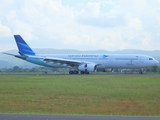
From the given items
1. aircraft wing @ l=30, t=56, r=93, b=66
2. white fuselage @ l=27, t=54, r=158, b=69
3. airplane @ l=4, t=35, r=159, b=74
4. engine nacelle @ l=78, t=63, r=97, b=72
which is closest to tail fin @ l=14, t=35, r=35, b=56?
airplane @ l=4, t=35, r=159, b=74

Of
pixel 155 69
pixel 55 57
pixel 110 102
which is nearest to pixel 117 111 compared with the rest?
pixel 110 102

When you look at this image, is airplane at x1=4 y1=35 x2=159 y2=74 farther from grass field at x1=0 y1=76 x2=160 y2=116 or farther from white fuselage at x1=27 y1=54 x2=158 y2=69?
grass field at x1=0 y1=76 x2=160 y2=116

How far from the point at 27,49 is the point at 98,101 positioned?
42.8 meters

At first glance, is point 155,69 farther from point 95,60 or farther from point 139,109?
point 139,109

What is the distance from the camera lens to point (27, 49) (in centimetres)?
6300

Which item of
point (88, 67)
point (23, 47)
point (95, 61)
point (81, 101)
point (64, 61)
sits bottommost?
point (81, 101)

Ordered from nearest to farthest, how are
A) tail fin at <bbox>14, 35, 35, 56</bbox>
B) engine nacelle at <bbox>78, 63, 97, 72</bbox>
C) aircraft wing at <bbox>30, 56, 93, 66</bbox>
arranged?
engine nacelle at <bbox>78, 63, 97, 72</bbox>, aircraft wing at <bbox>30, 56, 93, 66</bbox>, tail fin at <bbox>14, 35, 35, 56</bbox>

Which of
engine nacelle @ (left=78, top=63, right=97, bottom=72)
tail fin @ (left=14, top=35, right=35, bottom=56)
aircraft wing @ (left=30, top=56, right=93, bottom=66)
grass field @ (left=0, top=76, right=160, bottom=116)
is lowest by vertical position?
grass field @ (left=0, top=76, right=160, bottom=116)

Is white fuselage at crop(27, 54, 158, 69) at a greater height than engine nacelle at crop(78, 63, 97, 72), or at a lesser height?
greater

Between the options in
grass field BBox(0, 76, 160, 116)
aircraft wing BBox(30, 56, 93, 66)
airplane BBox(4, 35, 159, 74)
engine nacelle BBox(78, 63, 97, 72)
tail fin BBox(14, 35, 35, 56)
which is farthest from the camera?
tail fin BBox(14, 35, 35, 56)

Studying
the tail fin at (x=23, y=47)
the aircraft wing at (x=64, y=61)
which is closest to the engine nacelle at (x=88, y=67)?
the aircraft wing at (x=64, y=61)

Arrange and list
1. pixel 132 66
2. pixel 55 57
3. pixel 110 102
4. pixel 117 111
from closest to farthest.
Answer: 1. pixel 117 111
2. pixel 110 102
3. pixel 132 66
4. pixel 55 57

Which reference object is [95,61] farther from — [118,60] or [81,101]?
[81,101]

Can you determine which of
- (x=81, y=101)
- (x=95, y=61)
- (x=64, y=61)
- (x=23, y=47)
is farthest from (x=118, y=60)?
(x=81, y=101)
